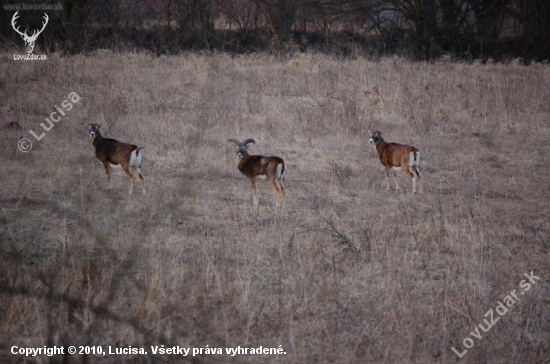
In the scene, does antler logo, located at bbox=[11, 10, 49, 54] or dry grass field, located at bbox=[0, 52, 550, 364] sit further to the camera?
antler logo, located at bbox=[11, 10, 49, 54]

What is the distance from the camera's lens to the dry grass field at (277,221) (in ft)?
16.3

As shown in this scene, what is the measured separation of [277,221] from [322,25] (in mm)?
19613

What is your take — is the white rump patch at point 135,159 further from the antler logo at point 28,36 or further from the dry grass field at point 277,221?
the antler logo at point 28,36

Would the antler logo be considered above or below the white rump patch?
above

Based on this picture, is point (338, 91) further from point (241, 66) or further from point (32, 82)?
point (32, 82)

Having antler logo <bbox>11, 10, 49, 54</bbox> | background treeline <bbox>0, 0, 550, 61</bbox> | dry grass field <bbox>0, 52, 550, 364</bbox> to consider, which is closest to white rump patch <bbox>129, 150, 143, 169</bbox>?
dry grass field <bbox>0, 52, 550, 364</bbox>

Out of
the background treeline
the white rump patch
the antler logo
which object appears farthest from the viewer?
the background treeline

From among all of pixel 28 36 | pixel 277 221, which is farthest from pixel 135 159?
pixel 28 36

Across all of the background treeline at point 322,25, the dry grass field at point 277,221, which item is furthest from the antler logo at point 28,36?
the dry grass field at point 277,221

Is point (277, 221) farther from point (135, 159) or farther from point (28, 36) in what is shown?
point (28, 36)

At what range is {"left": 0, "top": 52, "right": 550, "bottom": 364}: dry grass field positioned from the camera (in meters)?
4.98

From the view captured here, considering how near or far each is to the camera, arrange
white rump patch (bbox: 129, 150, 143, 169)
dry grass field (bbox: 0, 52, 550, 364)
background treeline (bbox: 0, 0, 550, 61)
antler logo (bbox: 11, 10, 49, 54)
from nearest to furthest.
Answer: dry grass field (bbox: 0, 52, 550, 364) < white rump patch (bbox: 129, 150, 143, 169) < antler logo (bbox: 11, 10, 49, 54) < background treeline (bbox: 0, 0, 550, 61)

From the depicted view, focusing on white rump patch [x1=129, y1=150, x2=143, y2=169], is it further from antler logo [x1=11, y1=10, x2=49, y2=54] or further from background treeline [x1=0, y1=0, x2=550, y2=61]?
background treeline [x1=0, y1=0, x2=550, y2=61]

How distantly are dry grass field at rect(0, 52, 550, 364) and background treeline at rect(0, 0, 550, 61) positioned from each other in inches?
272
